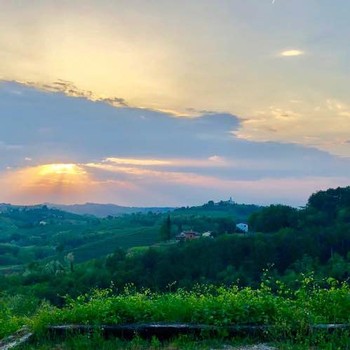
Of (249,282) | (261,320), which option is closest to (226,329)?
(261,320)

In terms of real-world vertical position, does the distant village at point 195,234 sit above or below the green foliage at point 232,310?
below

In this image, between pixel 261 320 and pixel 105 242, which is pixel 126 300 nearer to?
pixel 261 320

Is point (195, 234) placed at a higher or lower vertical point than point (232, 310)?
lower

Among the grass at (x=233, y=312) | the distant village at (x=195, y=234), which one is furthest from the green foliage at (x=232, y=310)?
the distant village at (x=195, y=234)

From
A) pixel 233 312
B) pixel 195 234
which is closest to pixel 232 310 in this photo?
pixel 233 312

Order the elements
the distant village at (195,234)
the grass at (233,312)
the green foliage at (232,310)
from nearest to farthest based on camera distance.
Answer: the grass at (233,312)
the green foliage at (232,310)
the distant village at (195,234)

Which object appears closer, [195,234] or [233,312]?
[233,312]

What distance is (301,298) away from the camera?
8844 millimetres

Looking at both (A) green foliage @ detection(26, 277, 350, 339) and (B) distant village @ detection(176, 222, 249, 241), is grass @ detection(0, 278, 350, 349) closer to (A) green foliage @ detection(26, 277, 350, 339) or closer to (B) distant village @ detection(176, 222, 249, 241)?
(A) green foliage @ detection(26, 277, 350, 339)

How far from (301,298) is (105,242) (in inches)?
5389

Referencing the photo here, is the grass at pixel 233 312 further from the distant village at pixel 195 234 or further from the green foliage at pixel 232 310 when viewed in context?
the distant village at pixel 195 234

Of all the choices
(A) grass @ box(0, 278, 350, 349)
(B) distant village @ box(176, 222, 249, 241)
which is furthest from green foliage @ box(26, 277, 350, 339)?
(B) distant village @ box(176, 222, 249, 241)

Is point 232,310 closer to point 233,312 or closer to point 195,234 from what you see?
point 233,312

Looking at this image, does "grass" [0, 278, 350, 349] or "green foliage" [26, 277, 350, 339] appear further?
"green foliage" [26, 277, 350, 339]
